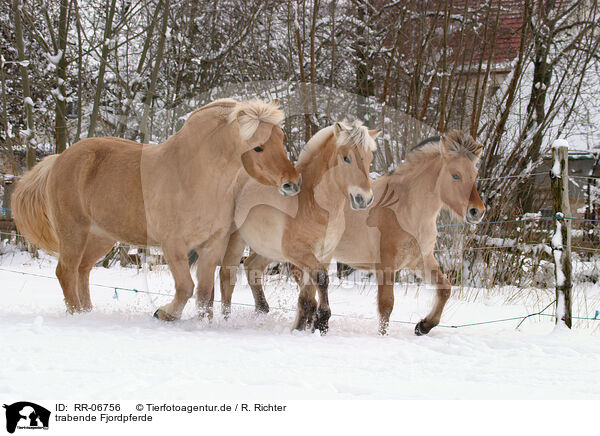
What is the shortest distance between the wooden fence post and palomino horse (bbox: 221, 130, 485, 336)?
0.72m

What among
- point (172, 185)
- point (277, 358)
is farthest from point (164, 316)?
point (277, 358)

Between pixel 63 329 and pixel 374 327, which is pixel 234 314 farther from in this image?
pixel 63 329

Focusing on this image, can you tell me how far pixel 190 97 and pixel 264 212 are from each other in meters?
6.64

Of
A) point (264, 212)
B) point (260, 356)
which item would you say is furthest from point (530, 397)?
point (264, 212)

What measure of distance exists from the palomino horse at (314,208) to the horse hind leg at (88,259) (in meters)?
1.41

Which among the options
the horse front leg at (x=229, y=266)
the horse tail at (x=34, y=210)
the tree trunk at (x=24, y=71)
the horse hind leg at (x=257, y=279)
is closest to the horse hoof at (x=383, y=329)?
the horse hind leg at (x=257, y=279)

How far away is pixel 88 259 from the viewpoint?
516 centimetres

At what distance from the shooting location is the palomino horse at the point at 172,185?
4254 mm

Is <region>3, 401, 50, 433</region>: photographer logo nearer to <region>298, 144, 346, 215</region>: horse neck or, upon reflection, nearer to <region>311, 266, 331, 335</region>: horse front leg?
<region>311, 266, 331, 335</region>: horse front leg

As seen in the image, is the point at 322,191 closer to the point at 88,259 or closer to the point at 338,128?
the point at 338,128

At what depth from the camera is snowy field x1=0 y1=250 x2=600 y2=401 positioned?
2.56 metres

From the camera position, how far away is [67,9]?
9992 mm

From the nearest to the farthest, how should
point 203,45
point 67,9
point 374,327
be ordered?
point 374,327
point 67,9
point 203,45

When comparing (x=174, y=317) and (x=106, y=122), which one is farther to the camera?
(x=106, y=122)
